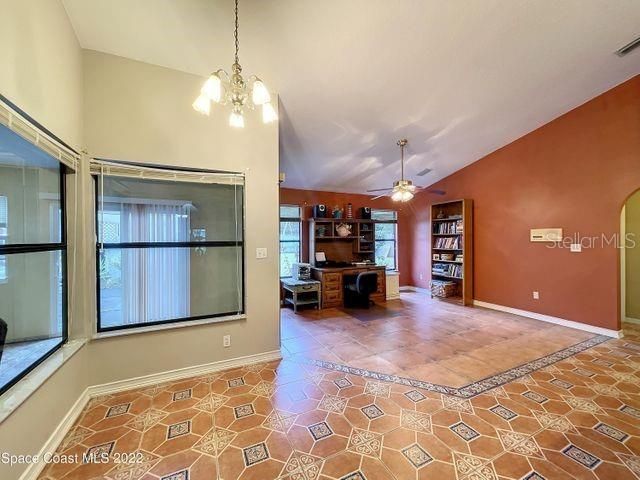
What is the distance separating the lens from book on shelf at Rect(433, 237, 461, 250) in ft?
19.9

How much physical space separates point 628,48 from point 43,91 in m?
5.88

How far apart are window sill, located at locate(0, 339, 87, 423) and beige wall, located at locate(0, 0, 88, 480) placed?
5 cm

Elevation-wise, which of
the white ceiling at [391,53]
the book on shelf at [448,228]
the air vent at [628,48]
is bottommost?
the book on shelf at [448,228]

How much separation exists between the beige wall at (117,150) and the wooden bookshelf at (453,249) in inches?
177

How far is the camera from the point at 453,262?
6.20 metres

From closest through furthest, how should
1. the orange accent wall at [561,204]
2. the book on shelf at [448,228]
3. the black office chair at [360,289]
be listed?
the orange accent wall at [561,204] < the black office chair at [360,289] < the book on shelf at [448,228]

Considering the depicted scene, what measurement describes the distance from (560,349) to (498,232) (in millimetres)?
2516

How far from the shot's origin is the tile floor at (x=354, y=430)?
168 centimetres

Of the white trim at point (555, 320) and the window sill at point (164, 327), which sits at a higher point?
the window sill at point (164, 327)

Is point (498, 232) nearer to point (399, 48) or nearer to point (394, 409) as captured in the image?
point (399, 48)

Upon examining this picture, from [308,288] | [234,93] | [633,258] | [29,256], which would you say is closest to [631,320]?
[633,258]

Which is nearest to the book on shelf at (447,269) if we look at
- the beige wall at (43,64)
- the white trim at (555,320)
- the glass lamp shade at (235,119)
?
the white trim at (555,320)

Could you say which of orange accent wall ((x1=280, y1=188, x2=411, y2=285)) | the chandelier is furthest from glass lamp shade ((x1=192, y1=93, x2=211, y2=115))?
orange accent wall ((x1=280, y1=188, x2=411, y2=285))

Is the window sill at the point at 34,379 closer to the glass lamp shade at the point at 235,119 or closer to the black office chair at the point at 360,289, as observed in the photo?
the glass lamp shade at the point at 235,119
